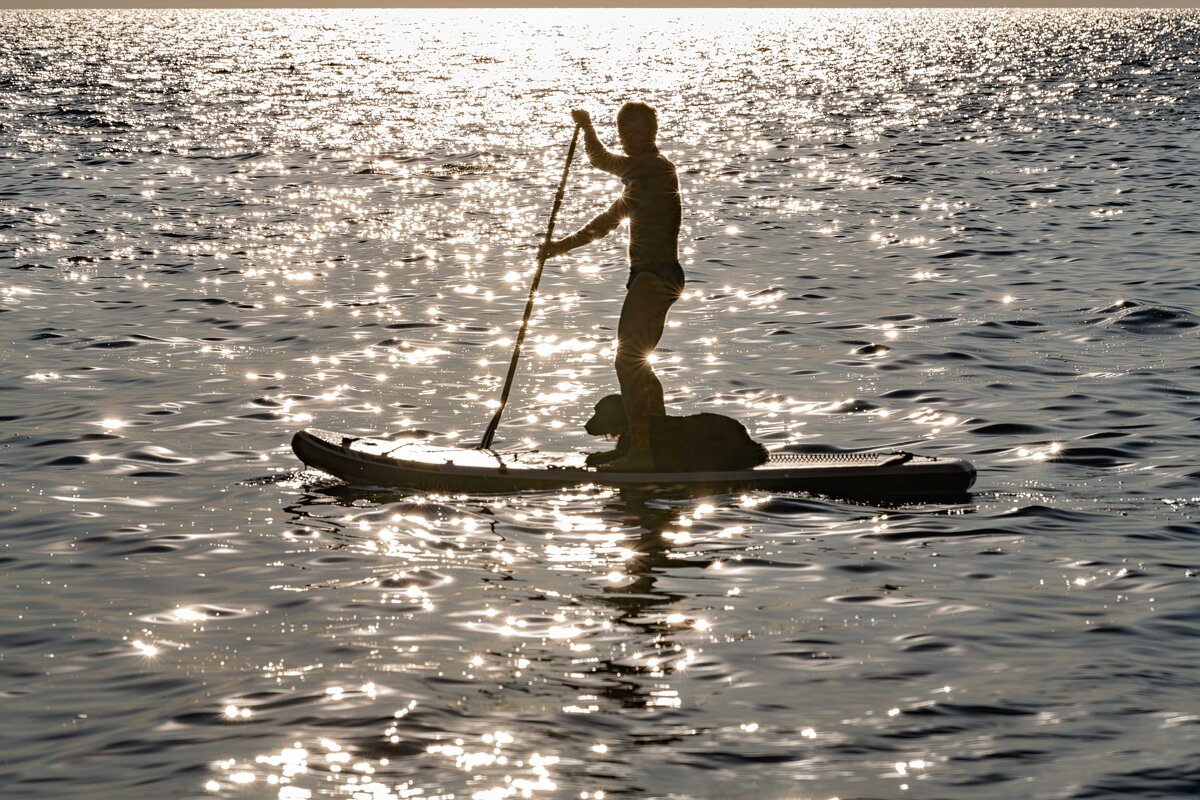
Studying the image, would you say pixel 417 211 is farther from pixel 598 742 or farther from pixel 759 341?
pixel 598 742

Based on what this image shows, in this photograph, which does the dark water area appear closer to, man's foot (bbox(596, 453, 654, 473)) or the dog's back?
man's foot (bbox(596, 453, 654, 473))

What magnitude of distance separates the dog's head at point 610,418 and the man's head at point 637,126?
2.16 meters

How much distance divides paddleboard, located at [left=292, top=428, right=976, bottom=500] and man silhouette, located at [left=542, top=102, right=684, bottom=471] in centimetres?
73

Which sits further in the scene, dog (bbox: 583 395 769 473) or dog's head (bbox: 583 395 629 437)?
dog's head (bbox: 583 395 629 437)

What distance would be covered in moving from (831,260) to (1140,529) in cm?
1577

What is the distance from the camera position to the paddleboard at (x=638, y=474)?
40.6ft

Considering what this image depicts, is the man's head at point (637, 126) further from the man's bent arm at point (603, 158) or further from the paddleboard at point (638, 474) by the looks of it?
the paddleboard at point (638, 474)

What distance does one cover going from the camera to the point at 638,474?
12570 mm

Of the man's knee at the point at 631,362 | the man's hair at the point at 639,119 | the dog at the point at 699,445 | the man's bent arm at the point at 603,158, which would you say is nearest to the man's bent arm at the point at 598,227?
the man's bent arm at the point at 603,158

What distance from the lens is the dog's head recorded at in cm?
1315

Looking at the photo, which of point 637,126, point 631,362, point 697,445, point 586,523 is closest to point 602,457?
point 697,445

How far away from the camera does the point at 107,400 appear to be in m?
16.1

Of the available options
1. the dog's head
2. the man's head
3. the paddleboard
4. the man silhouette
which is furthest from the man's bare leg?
the man's head

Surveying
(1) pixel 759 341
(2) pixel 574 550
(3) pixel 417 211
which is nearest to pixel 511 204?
(3) pixel 417 211
